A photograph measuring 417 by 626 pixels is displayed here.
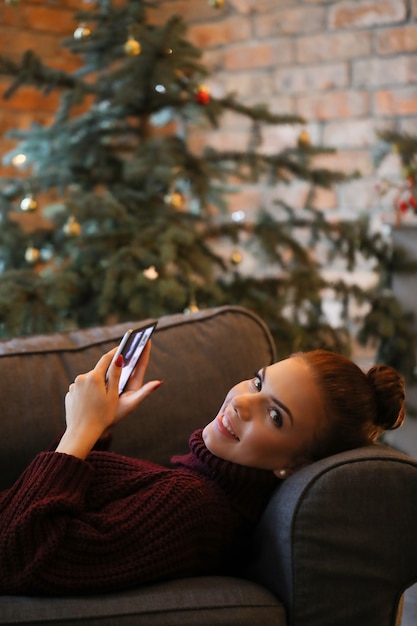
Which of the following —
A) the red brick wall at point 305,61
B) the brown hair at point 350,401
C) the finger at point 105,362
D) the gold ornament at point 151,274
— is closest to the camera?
A: the brown hair at point 350,401

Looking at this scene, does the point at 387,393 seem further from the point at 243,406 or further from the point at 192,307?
the point at 192,307

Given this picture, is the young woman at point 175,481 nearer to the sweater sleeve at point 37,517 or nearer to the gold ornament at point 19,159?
the sweater sleeve at point 37,517

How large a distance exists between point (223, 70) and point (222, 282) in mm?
1175

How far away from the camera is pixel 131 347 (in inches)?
65.0

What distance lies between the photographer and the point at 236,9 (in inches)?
146

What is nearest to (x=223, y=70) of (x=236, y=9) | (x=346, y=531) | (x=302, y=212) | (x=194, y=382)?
(x=236, y=9)

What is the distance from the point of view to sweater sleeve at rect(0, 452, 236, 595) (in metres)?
1.42

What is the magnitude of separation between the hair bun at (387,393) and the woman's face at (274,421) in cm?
9

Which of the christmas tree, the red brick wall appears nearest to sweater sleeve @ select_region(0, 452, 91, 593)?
the christmas tree

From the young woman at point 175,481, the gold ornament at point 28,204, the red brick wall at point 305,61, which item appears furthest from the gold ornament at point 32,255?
the young woman at point 175,481

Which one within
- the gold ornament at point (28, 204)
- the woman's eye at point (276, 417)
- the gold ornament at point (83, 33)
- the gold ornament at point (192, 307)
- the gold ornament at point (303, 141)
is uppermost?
the gold ornament at point (83, 33)

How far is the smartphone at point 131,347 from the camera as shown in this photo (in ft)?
5.37

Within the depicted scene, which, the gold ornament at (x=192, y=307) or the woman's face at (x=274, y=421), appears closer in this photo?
the woman's face at (x=274, y=421)

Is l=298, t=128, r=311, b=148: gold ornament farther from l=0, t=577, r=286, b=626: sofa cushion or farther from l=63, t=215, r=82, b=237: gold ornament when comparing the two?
l=0, t=577, r=286, b=626: sofa cushion
